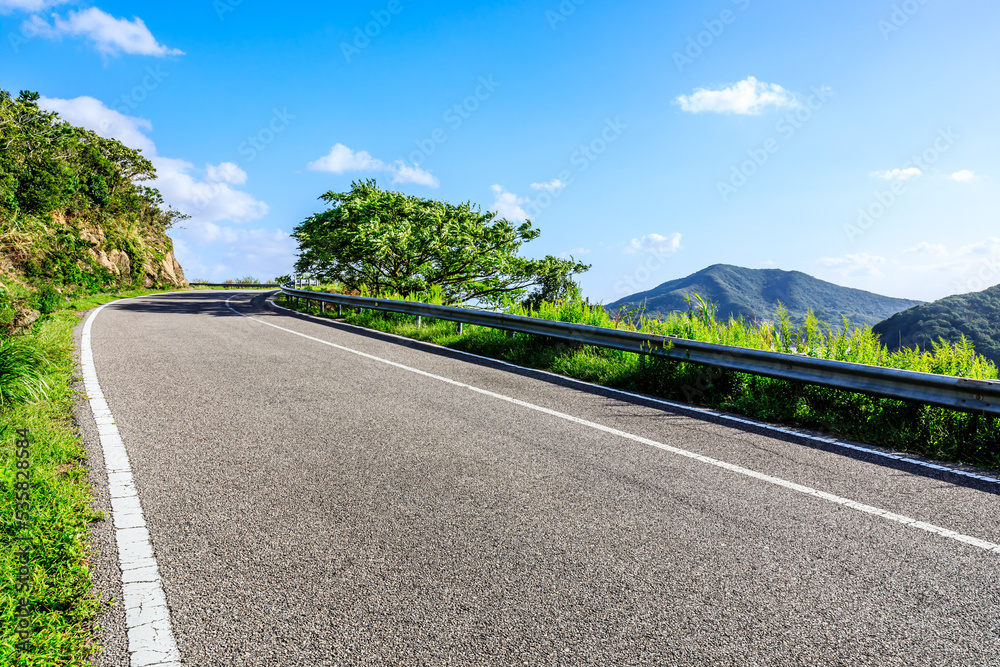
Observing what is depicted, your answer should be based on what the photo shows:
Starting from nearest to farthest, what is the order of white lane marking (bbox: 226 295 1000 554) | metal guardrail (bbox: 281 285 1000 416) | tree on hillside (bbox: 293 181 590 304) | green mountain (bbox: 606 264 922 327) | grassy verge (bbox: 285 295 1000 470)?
white lane marking (bbox: 226 295 1000 554) < metal guardrail (bbox: 281 285 1000 416) < grassy verge (bbox: 285 295 1000 470) < tree on hillside (bbox: 293 181 590 304) < green mountain (bbox: 606 264 922 327)

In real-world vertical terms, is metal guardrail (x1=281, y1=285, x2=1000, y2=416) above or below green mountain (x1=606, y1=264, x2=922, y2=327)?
below

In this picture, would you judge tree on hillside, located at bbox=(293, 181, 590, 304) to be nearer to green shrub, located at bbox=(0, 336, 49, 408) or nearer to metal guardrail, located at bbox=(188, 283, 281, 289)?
green shrub, located at bbox=(0, 336, 49, 408)

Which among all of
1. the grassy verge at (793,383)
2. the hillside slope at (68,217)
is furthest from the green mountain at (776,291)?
the grassy verge at (793,383)

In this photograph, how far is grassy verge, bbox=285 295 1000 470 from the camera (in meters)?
5.52

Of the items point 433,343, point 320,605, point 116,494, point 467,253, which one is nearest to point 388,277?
point 467,253

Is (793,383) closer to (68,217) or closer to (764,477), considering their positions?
(764,477)

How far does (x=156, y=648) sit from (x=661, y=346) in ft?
23.7

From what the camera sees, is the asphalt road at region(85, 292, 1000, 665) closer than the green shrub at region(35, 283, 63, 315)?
Yes

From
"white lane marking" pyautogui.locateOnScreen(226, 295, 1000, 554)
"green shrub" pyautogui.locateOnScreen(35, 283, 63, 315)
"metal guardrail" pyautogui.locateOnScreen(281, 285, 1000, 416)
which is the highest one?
"metal guardrail" pyautogui.locateOnScreen(281, 285, 1000, 416)

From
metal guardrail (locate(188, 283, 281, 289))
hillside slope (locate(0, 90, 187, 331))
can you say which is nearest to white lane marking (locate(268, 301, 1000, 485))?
hillside slope (locate(0, 90, 187, 331))

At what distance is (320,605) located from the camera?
8.68 feet

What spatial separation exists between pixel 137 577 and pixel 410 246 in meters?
19.6

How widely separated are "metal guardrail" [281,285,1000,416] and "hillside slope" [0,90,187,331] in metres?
8.70

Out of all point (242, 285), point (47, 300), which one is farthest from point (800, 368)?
point (242, 285)
